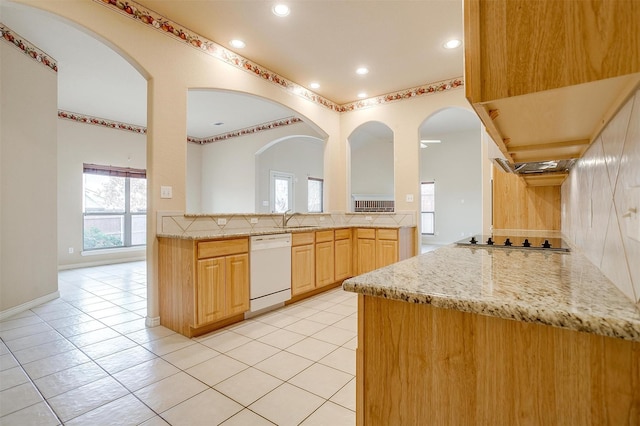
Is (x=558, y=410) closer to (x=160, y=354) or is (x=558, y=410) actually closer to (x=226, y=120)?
(x=160, y=354)

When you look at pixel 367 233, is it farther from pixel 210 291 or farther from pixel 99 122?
pixel 99 122

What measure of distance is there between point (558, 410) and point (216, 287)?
8.15 ft

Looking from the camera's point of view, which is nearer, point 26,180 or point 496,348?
point 496,348

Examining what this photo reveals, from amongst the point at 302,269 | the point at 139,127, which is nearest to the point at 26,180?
the point at 302,269

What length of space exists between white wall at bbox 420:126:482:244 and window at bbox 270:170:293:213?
4.03 m

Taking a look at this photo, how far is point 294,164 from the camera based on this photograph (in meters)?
7.84

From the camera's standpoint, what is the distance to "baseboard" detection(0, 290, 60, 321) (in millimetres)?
3050

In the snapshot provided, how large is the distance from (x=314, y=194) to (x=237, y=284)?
5.94 metres

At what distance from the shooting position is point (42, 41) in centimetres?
333

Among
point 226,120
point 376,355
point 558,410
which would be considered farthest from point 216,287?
point 226,120

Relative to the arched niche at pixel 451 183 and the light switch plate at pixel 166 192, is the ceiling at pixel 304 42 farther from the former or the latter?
the arched niche at pixel 451 183

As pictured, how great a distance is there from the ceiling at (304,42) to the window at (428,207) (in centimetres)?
491

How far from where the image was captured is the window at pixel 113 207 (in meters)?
5.89

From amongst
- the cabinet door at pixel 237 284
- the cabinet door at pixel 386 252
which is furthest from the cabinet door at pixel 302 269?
the cabinet door at pixel 386 252
